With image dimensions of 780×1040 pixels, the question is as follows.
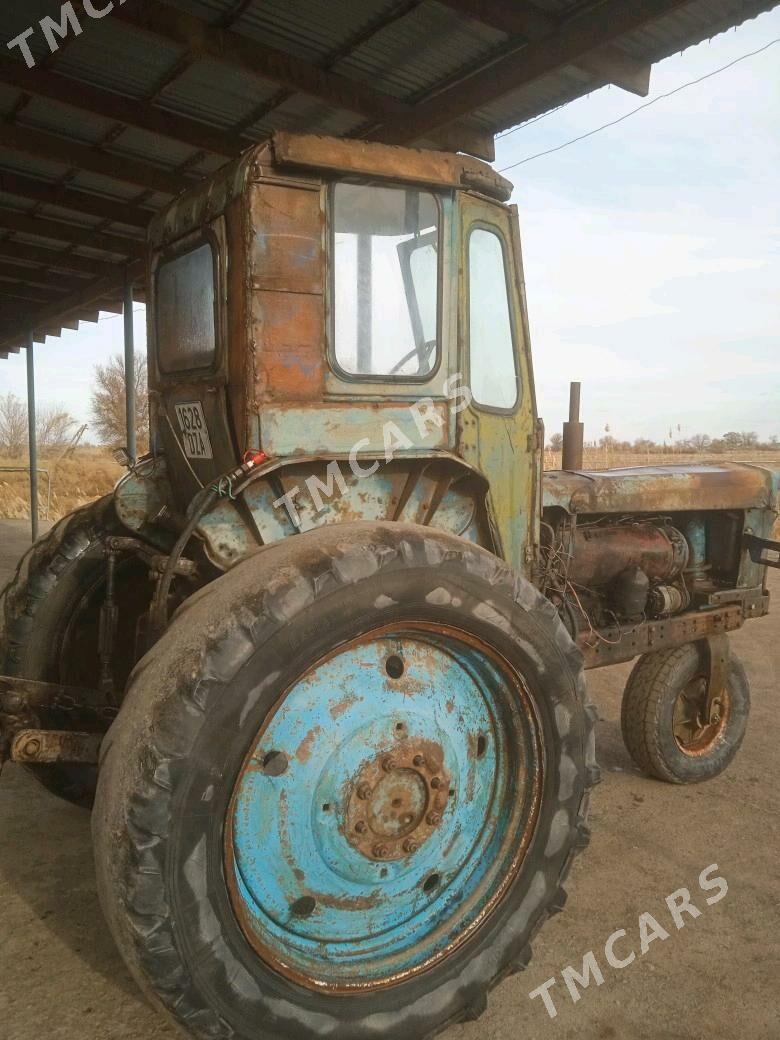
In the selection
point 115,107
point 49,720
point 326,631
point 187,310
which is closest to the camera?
point 326,631

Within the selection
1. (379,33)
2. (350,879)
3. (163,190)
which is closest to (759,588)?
(350,879)

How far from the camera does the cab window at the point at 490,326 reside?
296cm

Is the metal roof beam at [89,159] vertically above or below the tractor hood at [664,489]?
above

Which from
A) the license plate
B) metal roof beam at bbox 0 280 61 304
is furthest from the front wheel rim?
metal roof beam at bbox 0 280 61 304

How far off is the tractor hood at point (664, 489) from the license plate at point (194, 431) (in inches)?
61.5

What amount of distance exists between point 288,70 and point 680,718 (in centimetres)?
465

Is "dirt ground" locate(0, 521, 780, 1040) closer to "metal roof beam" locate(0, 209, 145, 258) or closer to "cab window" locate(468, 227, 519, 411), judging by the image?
"cab window" locate(468, 227, 519, 411)

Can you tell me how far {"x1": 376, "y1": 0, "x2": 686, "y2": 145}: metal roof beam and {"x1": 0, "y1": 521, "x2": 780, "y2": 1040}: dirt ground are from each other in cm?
409

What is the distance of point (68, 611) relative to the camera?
338 cm

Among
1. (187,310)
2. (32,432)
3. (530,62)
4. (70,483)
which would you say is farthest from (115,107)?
(70,483)

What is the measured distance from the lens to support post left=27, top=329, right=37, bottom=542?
1109 cm

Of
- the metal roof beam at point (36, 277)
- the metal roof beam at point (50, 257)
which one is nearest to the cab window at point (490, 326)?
the metal roof beam at point (50, 257)

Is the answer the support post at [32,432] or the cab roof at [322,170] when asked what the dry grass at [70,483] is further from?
the cab roof at [322,170]

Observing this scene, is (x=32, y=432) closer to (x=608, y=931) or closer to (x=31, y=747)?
(x=31, y=747)
